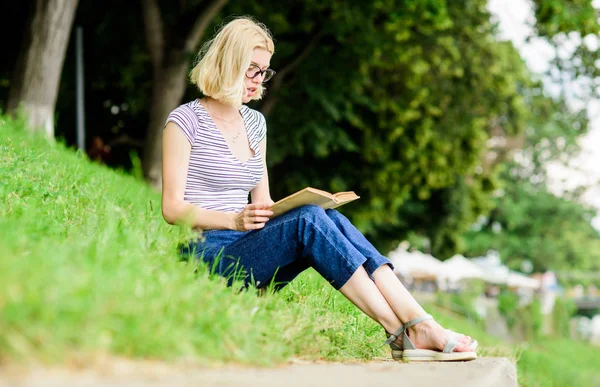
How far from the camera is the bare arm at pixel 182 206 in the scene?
403cm

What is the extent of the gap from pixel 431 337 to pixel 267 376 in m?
1.64

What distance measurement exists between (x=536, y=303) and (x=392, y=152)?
16.4 meters

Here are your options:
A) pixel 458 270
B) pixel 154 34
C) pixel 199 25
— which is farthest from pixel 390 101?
pixel 458 270

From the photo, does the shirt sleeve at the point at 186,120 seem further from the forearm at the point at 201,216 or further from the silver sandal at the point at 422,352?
the silver sandal at the point at 422,352

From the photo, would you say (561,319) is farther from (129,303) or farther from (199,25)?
(129,303)

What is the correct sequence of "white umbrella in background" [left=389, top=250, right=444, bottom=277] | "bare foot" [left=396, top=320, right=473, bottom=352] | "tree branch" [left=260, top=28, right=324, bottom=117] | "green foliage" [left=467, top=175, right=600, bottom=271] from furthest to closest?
"green foliage" [left=467, top=175, right=600, bottom=271]
"white umbrella in background" [left=389, top=250, right=444, bottom=277]
"tree branch" [left=260, top=28, right=324, bottom=117]
"bare foot" [left=396, top=320, right=473, bottom=352]

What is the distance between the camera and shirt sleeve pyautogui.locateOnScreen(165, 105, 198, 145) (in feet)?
14.2

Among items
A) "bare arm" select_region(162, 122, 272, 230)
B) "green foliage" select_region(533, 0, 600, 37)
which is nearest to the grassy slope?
"bare arm" select_region(162, 122, 272, 230)

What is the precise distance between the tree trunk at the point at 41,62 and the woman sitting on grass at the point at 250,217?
20.6 feet

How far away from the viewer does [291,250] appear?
4.00 metres

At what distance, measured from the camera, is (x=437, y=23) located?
13.8m

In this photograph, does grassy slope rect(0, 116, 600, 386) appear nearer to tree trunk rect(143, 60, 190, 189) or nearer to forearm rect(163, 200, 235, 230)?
forearm rect(163, 200, 235, 230)

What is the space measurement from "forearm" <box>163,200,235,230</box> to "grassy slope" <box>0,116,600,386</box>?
9cm

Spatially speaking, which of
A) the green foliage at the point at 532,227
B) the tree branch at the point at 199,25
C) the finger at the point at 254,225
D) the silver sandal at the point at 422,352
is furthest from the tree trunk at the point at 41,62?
the green foliage at the point at 532,227
